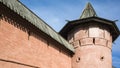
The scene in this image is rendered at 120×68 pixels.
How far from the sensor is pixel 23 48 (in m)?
9.40

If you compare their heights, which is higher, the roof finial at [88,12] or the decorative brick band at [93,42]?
the roof finial at [88,12]

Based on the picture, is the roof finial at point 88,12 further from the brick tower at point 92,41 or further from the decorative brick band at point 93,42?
the decorative brick band at point 93,42

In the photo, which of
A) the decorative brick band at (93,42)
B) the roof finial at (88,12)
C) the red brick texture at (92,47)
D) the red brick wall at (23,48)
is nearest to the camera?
the red brick wall at (23,48)

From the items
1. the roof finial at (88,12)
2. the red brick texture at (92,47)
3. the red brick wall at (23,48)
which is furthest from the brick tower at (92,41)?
the red brick wall at (23,48)

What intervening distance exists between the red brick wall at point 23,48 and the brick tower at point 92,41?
7.19ft

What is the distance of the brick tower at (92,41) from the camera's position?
46.3 feet

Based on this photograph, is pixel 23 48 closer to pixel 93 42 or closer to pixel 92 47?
pixel 92 47

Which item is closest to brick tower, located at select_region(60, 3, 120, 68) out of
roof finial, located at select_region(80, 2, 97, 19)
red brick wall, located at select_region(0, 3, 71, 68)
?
roof finial, located at select_region(80, 2, 97, 19)

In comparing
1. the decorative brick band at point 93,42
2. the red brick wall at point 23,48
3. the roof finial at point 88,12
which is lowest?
the red brick wall at point 23,48

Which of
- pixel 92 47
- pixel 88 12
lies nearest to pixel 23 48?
pixel 92 47

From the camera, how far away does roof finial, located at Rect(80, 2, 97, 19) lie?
16188mm

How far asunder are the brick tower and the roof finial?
4.79 ft

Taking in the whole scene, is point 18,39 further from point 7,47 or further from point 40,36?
point 40,36

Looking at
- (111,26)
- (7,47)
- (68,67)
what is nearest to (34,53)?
(7,47)
